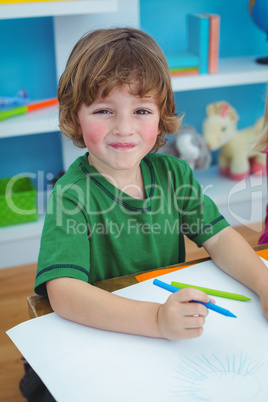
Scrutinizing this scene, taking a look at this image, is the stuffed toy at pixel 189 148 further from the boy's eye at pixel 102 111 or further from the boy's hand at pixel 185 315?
the boy's hand at pixel 185 315

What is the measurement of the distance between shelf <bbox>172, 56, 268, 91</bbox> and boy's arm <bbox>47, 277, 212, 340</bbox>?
1207 mm

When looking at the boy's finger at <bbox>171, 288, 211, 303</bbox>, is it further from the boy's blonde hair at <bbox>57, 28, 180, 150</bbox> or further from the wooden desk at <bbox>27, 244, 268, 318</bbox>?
the boy's blonde hair at <bbox>57, 28, 180, 150</bbox>

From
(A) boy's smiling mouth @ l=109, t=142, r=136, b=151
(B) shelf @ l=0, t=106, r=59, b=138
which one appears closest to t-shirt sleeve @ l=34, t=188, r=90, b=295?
(A) boy's smiling mouth @ l=109, t=142, r=136, b=151

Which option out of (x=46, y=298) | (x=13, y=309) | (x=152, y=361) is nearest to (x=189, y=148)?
(x=13, y=309)

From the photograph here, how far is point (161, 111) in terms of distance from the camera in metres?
0.81

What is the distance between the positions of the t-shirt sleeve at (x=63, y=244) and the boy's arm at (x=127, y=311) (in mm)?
17

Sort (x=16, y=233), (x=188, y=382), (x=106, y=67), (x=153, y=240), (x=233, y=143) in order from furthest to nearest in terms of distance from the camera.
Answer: (x=233, y=143) < (x=16, y=233) < (x=153, y=240) < (x=106, y=67) < (x=188, y=382)

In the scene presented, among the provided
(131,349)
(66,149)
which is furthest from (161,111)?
(66,149)

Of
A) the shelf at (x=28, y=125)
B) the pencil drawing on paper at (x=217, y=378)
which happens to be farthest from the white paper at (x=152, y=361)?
the shelf at (x=28, y=125)

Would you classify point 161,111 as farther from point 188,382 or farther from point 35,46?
point 35,46

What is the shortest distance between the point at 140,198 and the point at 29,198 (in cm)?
Result: 97

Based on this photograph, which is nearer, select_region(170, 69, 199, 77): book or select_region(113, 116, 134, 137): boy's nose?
select_region(113, 116, 134, 137): boy's nose

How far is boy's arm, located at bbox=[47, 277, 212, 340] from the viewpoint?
587mm

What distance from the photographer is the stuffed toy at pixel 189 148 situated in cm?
187
